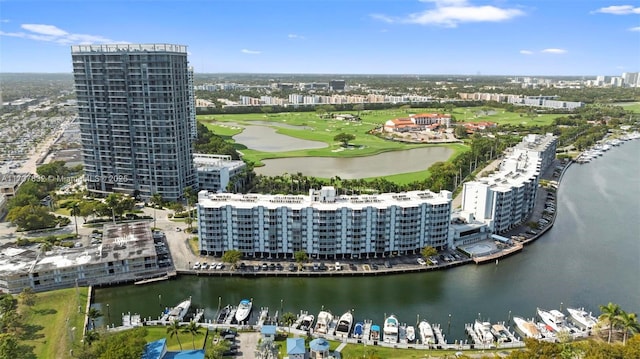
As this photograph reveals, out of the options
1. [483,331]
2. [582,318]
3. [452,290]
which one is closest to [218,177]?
[452,290]

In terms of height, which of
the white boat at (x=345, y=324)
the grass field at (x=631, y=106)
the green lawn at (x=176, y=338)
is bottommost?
the white boat at (x=345, y=324)

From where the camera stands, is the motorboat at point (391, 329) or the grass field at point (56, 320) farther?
the motorboat at point (391, 329)

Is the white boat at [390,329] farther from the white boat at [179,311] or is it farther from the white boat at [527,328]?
the white boat at [179,311]

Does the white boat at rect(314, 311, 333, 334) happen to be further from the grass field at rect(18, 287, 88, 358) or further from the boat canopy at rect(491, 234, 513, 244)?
the boat canopy at rect(491, 234, 513, 244)

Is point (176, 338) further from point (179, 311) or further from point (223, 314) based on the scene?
point (223, 314)

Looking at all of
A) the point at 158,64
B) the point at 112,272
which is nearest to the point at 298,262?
the point at 112,272

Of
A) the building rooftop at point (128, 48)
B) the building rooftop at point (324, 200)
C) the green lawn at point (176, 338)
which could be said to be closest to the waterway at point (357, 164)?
the building rooftop at point (128, 48)
